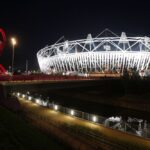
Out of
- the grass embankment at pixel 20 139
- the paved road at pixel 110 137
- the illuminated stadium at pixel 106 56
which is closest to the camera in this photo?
the grass embankment at pixel 20 139

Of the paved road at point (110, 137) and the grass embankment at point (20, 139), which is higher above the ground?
the grass embankment at point (20, 139)

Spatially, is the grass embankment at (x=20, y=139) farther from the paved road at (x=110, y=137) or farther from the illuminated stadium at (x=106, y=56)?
the illuminated stadium at (x=106, y=56)

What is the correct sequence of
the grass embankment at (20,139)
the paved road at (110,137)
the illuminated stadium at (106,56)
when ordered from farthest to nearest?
the illuminated stadium at (106,56) → the paved road at (110,137) → the grass embankment at (20,139)

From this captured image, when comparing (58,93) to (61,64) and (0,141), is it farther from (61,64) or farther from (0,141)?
(61,64)

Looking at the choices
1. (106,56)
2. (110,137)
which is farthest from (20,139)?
(106,56)

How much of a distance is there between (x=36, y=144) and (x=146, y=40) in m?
96.6

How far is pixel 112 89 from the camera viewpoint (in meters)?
52.9

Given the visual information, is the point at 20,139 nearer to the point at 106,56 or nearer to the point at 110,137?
the point at 110,137

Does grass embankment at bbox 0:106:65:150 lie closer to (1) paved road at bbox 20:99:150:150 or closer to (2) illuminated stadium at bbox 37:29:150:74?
(1) paved road at bbox 20:99:150:150

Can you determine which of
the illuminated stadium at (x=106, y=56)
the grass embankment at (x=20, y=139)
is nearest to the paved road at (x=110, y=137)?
the grass embankment at (x=20, y=139)

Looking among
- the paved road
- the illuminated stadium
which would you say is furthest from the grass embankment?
the illuminated stadium

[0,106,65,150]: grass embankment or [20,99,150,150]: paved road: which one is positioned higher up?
[0,106,65,150]: grass embankment

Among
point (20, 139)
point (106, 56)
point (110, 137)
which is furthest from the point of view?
point (106, 56)

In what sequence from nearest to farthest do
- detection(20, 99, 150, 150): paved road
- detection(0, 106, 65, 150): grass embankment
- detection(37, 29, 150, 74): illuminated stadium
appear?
detection(0, 106, 65, 150): grass embankment
detection(20, 99, 150, 150): paved road
detection(37, 29, 150, 74): illuminated stadium
